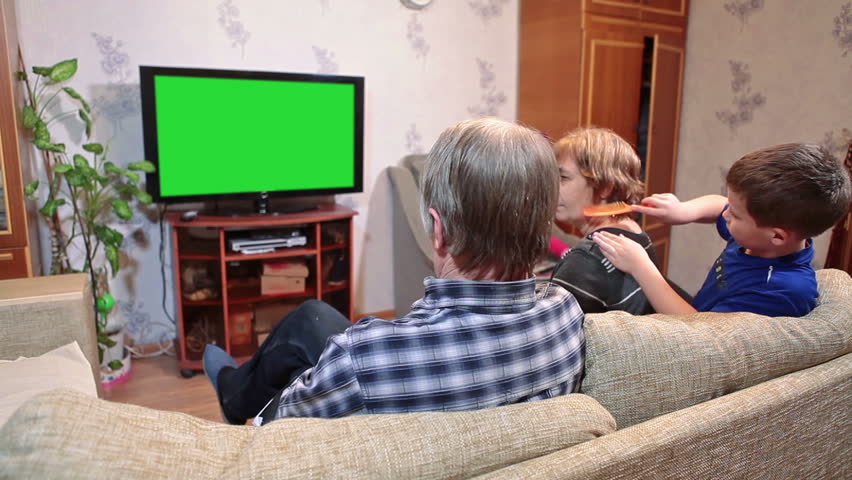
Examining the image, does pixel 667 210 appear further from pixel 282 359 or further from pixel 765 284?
pixel 282 359

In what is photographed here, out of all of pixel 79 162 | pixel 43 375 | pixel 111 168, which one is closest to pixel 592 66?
pixel 111 168

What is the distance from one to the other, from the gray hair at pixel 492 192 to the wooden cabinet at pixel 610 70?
246 cm

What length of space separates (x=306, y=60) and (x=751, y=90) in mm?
2523

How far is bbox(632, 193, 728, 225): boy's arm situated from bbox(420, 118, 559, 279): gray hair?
662mm

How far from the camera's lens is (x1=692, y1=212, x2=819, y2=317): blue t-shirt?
1199 mm

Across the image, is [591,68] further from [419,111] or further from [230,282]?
[230,282]

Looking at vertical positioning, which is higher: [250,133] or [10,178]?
[250,133]

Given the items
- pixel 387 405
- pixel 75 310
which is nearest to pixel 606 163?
pixel 387 405

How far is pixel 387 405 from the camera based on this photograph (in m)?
0.88

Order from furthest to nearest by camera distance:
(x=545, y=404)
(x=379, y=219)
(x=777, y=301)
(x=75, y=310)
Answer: (x=379, y=219), (x=75, y=310), (x=777, y=301), (x=545, y=404)

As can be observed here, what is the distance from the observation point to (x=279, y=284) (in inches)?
112

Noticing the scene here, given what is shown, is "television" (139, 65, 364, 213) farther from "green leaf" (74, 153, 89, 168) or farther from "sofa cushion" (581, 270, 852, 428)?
"sofa cushion" (581, 270, 852, 428)

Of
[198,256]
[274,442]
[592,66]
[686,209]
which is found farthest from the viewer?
[592,66]

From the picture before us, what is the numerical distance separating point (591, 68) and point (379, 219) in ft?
4.64
